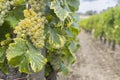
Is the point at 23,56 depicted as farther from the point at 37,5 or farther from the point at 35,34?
the point at 37,5

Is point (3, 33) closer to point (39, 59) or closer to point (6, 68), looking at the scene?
point (6, 68)

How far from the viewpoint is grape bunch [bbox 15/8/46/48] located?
7.25 ft

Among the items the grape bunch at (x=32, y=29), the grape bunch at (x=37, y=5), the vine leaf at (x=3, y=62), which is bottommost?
the vine leaf at (x=3, y=62)

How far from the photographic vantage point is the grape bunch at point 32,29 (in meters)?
2.21

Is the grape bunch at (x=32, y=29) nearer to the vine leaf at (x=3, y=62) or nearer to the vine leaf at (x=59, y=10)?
the vine leaf at (x=59, y=10)

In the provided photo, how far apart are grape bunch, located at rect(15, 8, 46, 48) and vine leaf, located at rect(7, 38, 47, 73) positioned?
0.15 ft

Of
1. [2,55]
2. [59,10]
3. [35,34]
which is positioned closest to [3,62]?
[2,55]

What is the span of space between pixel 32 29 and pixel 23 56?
0.64 ft

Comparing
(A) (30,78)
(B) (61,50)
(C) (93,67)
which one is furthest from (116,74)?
(A) (30,78)

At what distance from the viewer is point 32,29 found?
7.23 feet

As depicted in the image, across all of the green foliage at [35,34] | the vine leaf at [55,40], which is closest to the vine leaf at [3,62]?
the green foliage at [35,34]

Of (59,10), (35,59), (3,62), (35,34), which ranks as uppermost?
(59,10)

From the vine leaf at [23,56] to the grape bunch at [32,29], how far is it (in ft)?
0.15

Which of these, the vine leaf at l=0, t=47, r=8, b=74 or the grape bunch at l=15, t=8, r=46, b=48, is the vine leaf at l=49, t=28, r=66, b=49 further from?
the vine leaf at l=0, t=47, r=8, b=74
